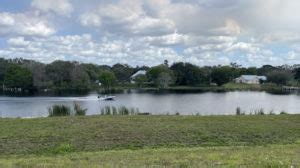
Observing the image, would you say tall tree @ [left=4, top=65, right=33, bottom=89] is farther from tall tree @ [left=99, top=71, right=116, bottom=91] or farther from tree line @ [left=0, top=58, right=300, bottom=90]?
tall tree @ [left=99, top=71, right=116, bottom=91]

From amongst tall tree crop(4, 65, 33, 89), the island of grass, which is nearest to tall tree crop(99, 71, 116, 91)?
tall tree crop(4, 65, 33, 89)

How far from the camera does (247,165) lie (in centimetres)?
818

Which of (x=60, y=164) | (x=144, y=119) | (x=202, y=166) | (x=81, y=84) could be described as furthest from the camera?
(x=81, y=84)

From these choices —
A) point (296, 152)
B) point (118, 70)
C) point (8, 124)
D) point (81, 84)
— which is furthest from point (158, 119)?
point (118, 70)

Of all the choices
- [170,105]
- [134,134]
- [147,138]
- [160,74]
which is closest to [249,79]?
[160,74]

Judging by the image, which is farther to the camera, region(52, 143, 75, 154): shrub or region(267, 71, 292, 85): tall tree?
region(267, 71, 292, 85): tall tree

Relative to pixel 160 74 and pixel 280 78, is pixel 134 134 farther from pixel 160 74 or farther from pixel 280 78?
pixel 280 78

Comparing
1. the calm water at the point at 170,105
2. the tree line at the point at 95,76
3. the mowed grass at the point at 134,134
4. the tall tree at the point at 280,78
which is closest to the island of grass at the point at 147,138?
the mowed grass at the point at 134,134

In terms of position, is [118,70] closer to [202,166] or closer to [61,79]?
→ [61,79]

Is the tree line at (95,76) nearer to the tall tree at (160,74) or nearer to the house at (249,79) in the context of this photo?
the tall tree at (160,74)

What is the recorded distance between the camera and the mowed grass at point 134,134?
43.3ft

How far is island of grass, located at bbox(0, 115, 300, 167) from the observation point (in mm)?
11133

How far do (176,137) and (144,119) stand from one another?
12.6 ft

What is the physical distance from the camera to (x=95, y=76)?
126 meters
